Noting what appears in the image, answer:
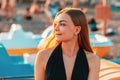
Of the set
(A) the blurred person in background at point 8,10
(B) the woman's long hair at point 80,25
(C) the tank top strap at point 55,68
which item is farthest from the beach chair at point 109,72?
(A) the blurred person in background at point 8,10

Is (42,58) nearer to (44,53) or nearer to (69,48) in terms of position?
(44,53)

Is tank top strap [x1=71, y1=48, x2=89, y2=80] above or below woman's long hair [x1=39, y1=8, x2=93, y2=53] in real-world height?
below

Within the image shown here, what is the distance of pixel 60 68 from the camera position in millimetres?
2133

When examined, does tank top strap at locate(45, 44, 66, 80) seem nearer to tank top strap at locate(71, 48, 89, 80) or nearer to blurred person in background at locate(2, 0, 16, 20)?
tank top strap at locate(71, 48, 89, 80)

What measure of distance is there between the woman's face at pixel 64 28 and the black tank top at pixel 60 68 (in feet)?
0.30

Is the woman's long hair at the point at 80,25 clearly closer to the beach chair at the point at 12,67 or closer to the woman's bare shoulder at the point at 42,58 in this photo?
the woman's bare shoulder at the point at 42,58

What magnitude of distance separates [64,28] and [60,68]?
9.3 inches

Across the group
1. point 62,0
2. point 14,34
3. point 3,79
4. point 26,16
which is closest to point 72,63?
point 3,79

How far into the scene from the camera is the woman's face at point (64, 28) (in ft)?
7.04

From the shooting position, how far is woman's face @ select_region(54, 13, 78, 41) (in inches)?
84.4

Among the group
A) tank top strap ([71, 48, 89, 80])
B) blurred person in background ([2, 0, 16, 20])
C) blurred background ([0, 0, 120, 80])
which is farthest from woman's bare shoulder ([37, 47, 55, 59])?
blurred person in background ([2, 0, 16, 20])

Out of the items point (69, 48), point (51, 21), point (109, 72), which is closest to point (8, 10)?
point (51, 21)

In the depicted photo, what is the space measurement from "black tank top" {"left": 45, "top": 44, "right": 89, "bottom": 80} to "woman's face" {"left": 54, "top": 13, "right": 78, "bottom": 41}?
0.09 metres

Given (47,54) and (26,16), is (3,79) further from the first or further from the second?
(26,16)
